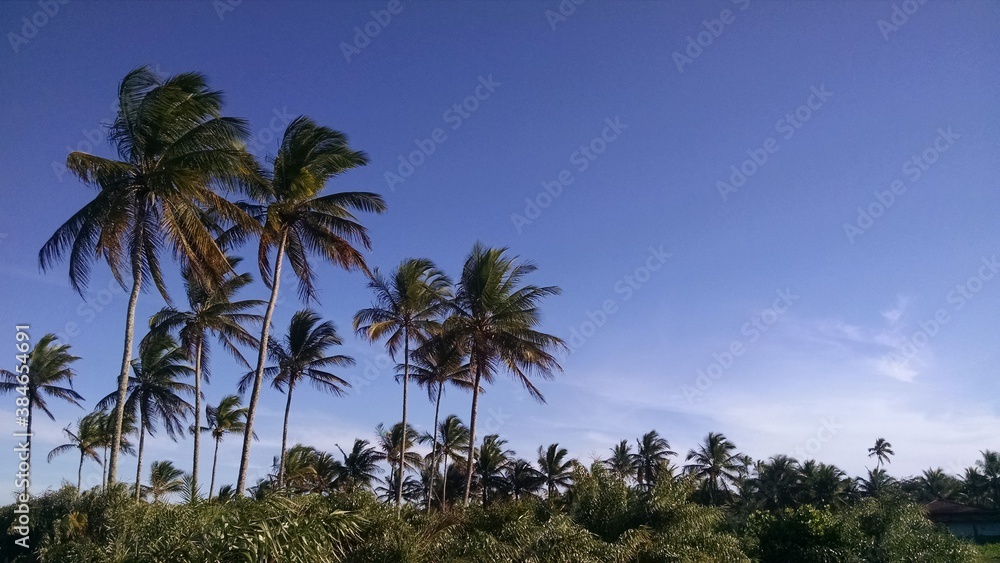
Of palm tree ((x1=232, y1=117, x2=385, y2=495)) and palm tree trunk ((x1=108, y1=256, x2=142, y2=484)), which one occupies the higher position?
palm tree ((x1=232, y1=117, x2=385, y2=495))

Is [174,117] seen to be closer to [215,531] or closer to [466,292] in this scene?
[215,531]

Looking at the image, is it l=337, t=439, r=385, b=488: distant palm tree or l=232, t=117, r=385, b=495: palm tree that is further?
l=337, t=439, r=385, b=488: distant palm tree

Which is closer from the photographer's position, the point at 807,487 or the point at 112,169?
the point at 112,169

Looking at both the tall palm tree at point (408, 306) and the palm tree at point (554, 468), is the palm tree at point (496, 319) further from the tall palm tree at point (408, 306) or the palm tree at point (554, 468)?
the palm tree at point (554, 468)

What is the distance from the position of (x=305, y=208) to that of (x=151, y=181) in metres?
5.04

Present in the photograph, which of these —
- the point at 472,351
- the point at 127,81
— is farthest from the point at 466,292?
the point at 127,81

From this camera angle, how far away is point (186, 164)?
15.1 m

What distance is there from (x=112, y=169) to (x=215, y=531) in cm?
918

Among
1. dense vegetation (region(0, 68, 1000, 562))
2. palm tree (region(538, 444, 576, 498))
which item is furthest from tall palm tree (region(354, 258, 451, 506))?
palm tree (region(538, 444, 576, 498))

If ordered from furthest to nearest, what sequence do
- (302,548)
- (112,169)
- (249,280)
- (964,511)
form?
(964,511) < (249,280) < (112,169) < (302,548)

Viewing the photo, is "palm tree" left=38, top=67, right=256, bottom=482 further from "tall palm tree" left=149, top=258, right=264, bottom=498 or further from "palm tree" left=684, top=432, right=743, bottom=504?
"palm tree" left=684, top=432, right=743, bottom=504

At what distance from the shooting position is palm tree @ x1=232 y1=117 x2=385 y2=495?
18578 millimetres

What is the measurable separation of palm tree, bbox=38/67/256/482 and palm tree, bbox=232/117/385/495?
263 cm

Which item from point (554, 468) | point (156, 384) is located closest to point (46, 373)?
point (156, 384)
